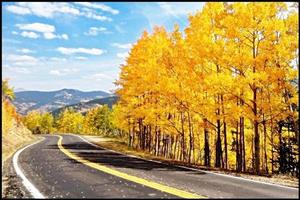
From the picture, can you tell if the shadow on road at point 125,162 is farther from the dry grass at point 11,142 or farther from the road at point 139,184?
the dry grass at point 11,142

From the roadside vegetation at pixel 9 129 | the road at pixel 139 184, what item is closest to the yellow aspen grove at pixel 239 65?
the road at pixel 139 184

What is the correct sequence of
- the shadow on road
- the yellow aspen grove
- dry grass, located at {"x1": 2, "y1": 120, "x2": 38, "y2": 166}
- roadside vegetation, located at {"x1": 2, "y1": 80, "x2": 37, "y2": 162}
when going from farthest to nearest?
roadside vegetation, located at {"x1": 2, "y1": 80, "x2": 37, "y2": 162}
dry grass, located at {"x1": 2, "y1": 120, "x2": 38, "y2": 166}
the yellow aspen grove
the shadow on road

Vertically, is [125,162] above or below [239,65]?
below

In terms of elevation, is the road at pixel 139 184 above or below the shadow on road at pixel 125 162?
above

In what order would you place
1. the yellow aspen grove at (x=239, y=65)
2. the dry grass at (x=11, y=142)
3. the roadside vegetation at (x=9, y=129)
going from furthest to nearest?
the roadside vegetation at (x=9, y=129) → the dry grass at (x=11, y=142) → the yellow aspen grove at (x=239, y=65)

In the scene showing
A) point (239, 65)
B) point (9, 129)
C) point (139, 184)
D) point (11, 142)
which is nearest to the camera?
point (139, 184)

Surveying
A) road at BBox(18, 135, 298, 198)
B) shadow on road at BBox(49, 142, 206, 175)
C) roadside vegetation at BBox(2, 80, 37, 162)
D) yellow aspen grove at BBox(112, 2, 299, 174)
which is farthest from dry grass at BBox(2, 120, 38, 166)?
yellow aspen grove at BBox(112, 2, 299, 174)

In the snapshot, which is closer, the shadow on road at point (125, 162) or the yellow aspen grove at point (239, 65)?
the shadow on road at point (125, 162)

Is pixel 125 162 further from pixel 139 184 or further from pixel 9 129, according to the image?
pixel 9 129

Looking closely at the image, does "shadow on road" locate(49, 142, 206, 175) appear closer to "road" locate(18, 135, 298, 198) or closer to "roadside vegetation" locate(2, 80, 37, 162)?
"road" locate(18, 135, 298, 198)

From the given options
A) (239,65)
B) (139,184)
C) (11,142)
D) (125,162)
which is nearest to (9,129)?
(11,142)

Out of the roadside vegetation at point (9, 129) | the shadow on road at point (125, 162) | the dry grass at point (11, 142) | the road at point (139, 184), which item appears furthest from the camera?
the roadside vegetation at point (9, 129)

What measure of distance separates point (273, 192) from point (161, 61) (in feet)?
50.5

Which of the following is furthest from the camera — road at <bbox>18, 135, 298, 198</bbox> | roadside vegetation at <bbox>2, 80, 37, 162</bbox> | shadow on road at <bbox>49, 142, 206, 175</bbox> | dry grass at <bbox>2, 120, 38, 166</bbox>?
roadside vegetation at <bbox>2, 80, 37, 162</bbox>
